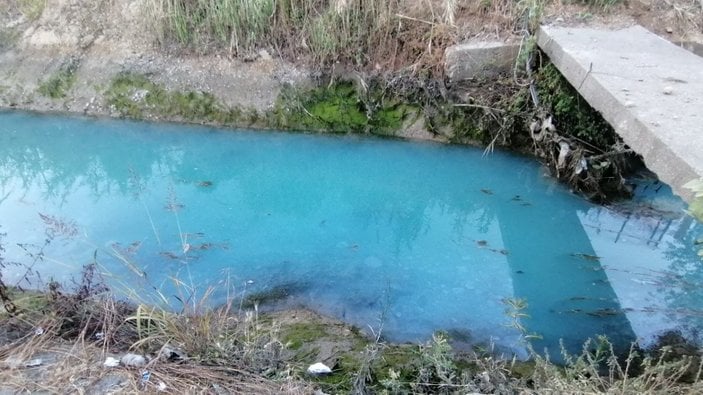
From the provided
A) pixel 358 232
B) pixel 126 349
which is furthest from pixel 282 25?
pixel 126 349

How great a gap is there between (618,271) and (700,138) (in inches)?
47.0

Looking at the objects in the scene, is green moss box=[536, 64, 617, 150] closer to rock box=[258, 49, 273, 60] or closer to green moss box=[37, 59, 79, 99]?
rock box=[258, 49, 273, 60]

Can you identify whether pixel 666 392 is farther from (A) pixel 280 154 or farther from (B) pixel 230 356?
(A) pixel 280 154

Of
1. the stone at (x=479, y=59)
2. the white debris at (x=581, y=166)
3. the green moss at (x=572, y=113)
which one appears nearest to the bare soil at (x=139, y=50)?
the stone at (x=479, y=59)

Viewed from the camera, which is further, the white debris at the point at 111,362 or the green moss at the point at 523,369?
the green moss at the point at 523,369

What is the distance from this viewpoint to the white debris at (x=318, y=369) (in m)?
2.45

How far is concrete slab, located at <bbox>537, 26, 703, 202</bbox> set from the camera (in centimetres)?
232

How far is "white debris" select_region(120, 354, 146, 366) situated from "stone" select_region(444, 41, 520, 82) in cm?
351

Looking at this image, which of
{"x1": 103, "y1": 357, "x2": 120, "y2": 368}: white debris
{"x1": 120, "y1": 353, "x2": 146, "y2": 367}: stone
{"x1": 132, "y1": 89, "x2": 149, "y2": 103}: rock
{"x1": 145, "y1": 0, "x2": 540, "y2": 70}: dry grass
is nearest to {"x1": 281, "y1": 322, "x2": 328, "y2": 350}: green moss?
{"x1": 120, "y1": 353, "x2": 146, "y2": 367}: stone

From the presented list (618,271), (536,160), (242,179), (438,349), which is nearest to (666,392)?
(438,349)

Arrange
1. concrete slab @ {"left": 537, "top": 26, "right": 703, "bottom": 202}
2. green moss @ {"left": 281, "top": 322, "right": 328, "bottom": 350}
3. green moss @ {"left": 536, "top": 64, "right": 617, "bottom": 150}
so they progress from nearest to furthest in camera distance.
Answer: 1. concrete slab @ {"left": 537, "top": 26, "right": 703, "bottom": 202}
2. green moss @ {"left": 281, "top": 322, "right": 328, "bottom": 350}
3. green moss @ {"left": 536, "top": 64, "right": 617, "bottom": 150}

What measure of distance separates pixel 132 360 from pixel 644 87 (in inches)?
124

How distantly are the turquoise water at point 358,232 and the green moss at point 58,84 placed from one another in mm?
596

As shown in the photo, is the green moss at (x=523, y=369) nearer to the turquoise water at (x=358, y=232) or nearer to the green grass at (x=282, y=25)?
the turquoise water at (x=358, y=232)
